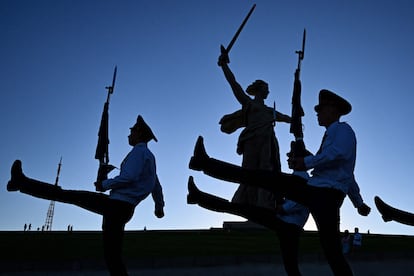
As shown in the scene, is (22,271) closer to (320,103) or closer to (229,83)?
(320,103)

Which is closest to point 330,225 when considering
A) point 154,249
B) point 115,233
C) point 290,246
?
point 290,246

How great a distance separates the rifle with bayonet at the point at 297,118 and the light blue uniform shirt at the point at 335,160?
0.96m

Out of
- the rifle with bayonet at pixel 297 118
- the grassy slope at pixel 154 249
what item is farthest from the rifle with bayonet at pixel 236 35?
the grassy slope at pixel 154 249

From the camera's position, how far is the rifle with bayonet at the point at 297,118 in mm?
6000

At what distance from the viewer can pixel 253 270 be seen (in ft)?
27.8

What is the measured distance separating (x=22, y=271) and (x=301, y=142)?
17.9ft

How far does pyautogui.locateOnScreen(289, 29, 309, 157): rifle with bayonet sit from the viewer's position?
6.00 m

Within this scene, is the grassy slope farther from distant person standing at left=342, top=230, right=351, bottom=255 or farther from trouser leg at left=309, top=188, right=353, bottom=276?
trouser leg at left=309, top=188, right=353, bottom=276

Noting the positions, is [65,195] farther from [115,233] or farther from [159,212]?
[159,212]

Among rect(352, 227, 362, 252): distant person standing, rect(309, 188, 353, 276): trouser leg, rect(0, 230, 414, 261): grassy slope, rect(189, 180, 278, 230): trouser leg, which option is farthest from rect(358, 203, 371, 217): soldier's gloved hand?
rect(352, 227, 362, 252): distant person standing

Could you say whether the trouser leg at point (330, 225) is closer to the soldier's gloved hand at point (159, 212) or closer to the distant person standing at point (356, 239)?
the soldier's gloved hand at point (159, 212)

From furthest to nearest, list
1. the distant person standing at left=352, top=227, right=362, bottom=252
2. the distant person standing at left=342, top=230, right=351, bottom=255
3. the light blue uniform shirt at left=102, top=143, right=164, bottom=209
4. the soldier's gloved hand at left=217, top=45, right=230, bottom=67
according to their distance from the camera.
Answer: the soldier's gloved hand at left=217, top=45, right=230, bottom=67, the distant person standing at left=352, top=227, right=362, bottom=252, the distant person standing at left=342, top=230, right=351, bottom=255, the light blue uniform shirt at left=102, top=143, right=164, bottom=209

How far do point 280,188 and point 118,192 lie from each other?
86.8 inches

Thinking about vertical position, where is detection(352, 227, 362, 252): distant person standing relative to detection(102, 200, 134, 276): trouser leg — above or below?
above
